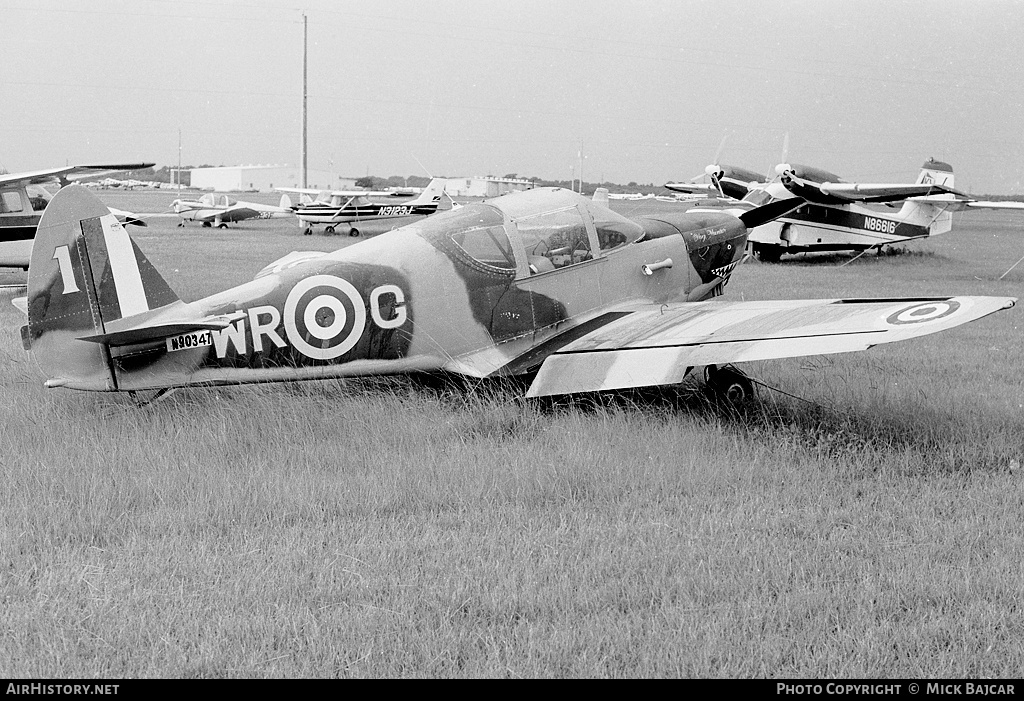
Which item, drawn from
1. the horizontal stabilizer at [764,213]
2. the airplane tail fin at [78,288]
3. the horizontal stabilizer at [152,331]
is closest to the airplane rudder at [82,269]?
the airplane tail fin at [78,288]

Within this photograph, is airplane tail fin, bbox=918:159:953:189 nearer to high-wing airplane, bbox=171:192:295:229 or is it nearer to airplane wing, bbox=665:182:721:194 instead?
airplane wing, bbox=665:182:721:194

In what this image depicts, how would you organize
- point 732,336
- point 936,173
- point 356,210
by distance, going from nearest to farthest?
1. point 732,336
2. point 936,173
3. point 356,210

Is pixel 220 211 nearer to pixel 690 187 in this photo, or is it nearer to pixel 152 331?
pixel 690 187

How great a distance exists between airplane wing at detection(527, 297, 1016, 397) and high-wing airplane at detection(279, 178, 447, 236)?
87.4 feet

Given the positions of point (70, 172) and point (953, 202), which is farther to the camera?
point (953, 202)

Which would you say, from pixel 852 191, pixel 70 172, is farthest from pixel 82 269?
pixel 852 191

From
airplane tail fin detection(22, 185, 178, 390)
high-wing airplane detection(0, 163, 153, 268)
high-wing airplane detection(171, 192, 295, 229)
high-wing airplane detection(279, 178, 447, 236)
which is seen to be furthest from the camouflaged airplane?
high-wing airplane detection(171, 192, 295, 229)

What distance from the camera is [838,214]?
75.0 feet

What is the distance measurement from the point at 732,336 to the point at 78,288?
4.15m

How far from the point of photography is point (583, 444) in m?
5.36

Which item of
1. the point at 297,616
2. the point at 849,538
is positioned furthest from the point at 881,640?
the point at 297,616

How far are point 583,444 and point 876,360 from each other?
4.49 metres

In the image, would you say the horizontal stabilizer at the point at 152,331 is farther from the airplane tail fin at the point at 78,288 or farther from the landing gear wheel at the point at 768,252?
the landing gear wheel at the point at 768,252
